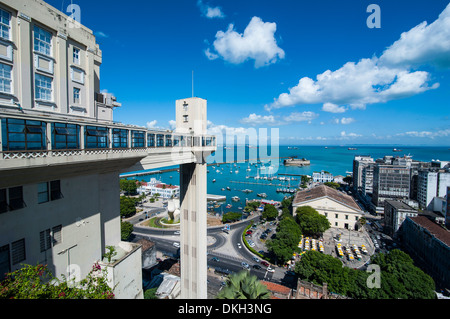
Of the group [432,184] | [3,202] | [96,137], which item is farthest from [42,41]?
[432,184]

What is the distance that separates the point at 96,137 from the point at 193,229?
424 inches

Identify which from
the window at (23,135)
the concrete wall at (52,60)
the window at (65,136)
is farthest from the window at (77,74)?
the window at (23,135)

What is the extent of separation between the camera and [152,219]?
46.8m

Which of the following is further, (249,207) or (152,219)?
(249,207)

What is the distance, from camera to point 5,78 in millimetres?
6449

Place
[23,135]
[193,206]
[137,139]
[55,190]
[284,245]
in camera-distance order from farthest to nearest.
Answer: [284,245], [193,206], [137,139], [55,190], [23,135]

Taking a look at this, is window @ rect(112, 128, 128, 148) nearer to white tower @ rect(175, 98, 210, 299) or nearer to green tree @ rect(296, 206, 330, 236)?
white tower @ rect(175, 98, 210, 299)

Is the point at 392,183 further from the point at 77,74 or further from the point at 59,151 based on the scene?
the point at 59,151

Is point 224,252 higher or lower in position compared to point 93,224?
lower

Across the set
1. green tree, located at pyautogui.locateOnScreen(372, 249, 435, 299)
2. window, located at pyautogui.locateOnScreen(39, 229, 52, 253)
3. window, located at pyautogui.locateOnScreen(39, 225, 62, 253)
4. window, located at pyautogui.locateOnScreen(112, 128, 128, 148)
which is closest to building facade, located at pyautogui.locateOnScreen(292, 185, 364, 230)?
green tree, located at pyautogui.locateOnScreen(372, 249, 435, 299)

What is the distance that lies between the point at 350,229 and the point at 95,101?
161 ft
